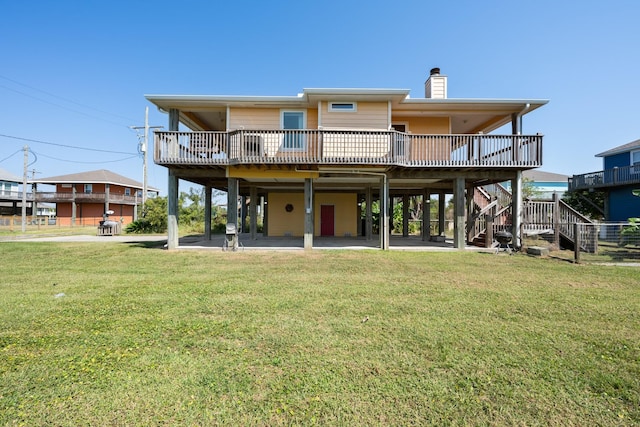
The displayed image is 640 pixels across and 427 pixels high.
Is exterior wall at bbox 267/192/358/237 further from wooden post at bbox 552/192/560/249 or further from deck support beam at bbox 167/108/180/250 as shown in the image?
wooden post at bbox 552/192/560/249

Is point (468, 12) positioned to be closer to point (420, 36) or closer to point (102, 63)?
point (420, 36)

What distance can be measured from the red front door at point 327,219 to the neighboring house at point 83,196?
24496 millimetres

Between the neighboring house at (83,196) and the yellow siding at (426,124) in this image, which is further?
the neighboring house at (83,196)

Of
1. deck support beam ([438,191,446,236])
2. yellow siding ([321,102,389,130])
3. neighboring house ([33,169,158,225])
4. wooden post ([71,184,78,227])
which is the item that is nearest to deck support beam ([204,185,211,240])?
yellow siding ([321,102,389,130])

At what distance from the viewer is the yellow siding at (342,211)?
1750 centimetres

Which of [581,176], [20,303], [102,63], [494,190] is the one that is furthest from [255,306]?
[581,176]

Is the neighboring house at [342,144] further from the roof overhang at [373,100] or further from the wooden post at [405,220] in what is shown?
the wooden post at [405,220]

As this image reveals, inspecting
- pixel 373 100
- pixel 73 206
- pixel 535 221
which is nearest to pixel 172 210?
pixel 373 100

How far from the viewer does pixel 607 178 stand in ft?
65.5

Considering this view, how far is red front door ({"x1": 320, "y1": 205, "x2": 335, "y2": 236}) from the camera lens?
17.5 metres

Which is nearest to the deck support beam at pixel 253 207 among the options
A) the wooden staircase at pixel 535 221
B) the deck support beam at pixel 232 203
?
the deck support beam at pixel 232 203

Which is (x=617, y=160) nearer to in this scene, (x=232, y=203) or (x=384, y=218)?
(x=384, y=218)

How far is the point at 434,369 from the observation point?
108 inches

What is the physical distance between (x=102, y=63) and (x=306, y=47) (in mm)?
13203
